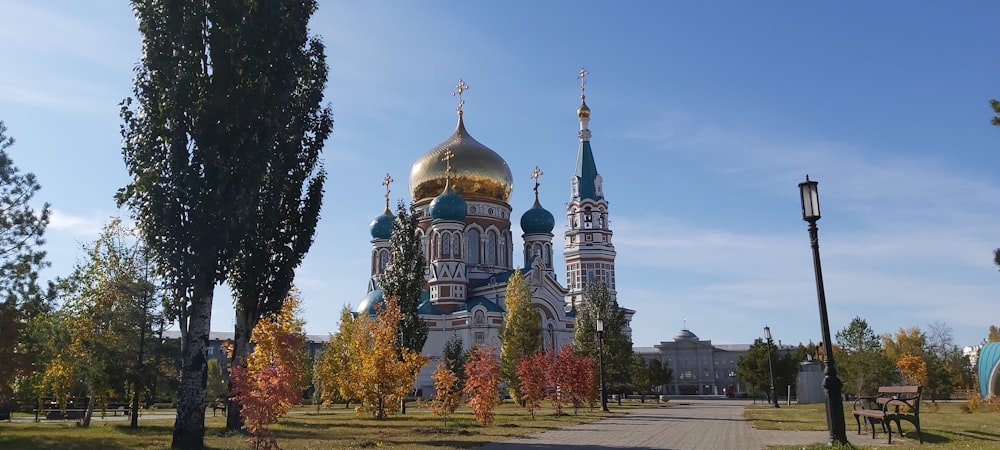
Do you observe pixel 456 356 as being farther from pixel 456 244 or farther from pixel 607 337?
pixel 607 337

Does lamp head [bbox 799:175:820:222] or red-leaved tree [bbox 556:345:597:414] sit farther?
red-leaved tree [bbox 556:345:597:414]

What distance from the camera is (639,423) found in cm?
2266

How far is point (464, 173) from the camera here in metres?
61.3

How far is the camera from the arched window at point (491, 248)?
6219cm

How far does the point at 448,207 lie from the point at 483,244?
18.9ft

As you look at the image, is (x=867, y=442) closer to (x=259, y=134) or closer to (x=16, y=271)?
(x=259, y=134)

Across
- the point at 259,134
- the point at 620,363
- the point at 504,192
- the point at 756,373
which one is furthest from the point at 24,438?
the point at 504,192

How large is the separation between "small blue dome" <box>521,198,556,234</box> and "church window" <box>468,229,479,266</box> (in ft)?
16.7

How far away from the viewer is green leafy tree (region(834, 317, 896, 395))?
1448 inches

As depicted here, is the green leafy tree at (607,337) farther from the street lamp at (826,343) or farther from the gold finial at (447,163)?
the street lamp at (826,343)

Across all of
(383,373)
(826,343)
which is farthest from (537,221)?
(826,343)

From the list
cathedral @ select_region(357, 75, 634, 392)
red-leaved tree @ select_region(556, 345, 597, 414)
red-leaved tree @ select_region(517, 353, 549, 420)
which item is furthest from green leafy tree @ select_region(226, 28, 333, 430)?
cathedral @ select_region(357, 75, 634, 392)

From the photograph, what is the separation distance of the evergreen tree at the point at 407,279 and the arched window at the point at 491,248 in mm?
28867

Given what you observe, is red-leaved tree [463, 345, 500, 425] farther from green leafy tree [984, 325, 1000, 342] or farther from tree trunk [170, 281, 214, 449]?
green leafy tree [984, 325, 1000, 342]
